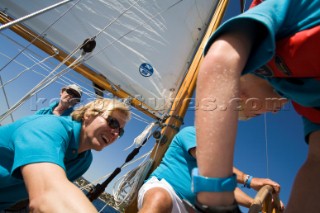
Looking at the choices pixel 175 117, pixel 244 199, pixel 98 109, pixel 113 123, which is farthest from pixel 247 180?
pixel 175 117

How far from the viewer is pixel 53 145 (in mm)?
877

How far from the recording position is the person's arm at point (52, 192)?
0.63m

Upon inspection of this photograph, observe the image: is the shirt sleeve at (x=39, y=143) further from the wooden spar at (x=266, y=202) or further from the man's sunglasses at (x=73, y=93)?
the man's sunglasses at (x=73, y=93)

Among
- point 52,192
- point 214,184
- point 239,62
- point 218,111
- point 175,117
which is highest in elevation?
point 175,117

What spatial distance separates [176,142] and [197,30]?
3717mm

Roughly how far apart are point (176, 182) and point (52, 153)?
3.19 feet

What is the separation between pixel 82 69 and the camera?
4.29 metres

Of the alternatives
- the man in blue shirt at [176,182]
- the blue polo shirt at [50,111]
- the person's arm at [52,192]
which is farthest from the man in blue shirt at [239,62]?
the blue polo shirt at [50,111]

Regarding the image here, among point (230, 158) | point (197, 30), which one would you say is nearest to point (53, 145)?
point (230, 158)

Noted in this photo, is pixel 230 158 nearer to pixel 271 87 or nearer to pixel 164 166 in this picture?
pixel 271 87

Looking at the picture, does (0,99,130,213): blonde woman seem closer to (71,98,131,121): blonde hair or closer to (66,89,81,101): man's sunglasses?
(71,98,131,121): blonde hair

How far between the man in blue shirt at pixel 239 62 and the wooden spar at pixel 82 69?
3.41 m

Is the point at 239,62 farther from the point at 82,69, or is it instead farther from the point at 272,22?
the point at 82,69

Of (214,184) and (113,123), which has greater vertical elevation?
(113,123)
